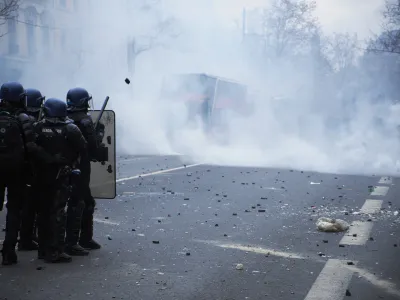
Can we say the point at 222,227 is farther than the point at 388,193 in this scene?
No

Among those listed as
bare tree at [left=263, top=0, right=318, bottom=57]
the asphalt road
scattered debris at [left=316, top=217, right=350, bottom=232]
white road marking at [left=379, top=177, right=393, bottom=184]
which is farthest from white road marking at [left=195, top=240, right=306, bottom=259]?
bare tree at [left=263, top=0, right=318, bottom=57]

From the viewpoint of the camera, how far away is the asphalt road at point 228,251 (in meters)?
4.54

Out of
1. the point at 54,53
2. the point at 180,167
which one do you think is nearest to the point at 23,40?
the point at 54,53

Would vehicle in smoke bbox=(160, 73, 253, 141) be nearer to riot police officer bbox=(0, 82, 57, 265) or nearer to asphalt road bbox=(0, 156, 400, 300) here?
asphalt road bbox=(0, 156, 400, 300)

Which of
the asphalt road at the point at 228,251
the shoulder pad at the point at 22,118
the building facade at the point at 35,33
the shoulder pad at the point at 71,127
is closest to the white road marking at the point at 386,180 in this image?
the asphalt road at the point at 228,251

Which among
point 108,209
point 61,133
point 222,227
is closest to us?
point 61,133

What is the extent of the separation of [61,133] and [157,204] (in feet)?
12.1

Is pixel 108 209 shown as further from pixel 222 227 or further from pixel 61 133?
pixel 61 133

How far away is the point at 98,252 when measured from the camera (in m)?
5.74

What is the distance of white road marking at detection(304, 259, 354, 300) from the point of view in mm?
4418

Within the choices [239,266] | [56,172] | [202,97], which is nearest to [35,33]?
[202,97]

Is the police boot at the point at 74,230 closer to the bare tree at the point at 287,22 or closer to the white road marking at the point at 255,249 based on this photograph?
the white road marking at the point at 255,249

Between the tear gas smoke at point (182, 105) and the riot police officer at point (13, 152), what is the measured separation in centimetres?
1054

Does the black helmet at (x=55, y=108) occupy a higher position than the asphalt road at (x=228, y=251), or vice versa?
the black helmet at (x=55, y=108)
